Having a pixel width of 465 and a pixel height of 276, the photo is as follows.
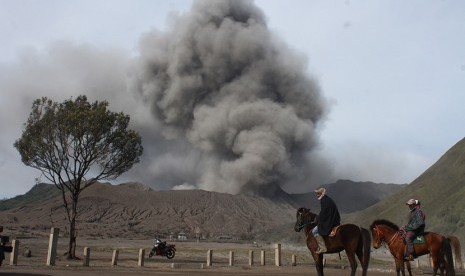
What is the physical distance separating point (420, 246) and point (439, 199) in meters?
70.5

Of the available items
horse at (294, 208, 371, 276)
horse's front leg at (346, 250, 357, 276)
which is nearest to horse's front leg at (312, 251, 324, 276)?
horse at (294, 208, 371, 276)

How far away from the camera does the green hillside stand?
68.2m

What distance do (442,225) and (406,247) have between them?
58.5m

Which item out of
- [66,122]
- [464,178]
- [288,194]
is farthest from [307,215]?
[288,194]

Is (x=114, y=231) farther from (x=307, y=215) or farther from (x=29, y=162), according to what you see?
(x=307, y=215)

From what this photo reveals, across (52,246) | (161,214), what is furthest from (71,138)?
(161,214)

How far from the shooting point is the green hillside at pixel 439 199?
68250 mm

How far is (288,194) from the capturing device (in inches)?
7151

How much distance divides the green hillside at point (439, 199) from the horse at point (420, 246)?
53368 mm

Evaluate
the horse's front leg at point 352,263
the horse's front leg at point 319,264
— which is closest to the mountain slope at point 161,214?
the horse's front leg at point 319,264

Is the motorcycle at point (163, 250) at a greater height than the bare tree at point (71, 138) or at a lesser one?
lesser

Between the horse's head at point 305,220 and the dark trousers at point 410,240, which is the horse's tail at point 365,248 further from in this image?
the dark trousers at point 410,240

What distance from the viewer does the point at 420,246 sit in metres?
15.1

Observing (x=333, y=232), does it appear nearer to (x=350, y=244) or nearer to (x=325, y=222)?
(x=325, y=222)
